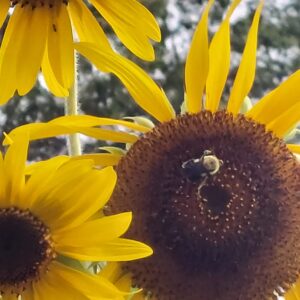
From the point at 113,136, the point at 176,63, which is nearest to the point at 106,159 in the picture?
the point at 113,136

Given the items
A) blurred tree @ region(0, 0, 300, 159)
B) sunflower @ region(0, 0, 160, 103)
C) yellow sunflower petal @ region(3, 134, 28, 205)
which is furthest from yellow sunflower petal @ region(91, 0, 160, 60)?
blurred tree @ region(0, 0, 300, 159)

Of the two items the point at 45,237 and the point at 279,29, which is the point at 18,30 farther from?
the point at 279,29

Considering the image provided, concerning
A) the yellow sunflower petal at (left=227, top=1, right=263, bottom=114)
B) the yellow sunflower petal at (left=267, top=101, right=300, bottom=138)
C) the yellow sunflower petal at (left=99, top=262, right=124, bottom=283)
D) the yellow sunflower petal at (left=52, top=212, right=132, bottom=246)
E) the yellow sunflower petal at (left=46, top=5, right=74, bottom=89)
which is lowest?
the yellow sunflower petal at (left=99, top=262, right=124, bottom=283)

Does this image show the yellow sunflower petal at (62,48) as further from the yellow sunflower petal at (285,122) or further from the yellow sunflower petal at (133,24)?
the yellow sunflower petal at (285,122)

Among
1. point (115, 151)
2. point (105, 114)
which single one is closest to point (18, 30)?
point (115, 151)

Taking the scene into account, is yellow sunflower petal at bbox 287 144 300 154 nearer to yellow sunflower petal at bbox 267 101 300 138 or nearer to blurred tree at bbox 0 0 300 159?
yellow sunflower petal at bbox 267 101 300 138
